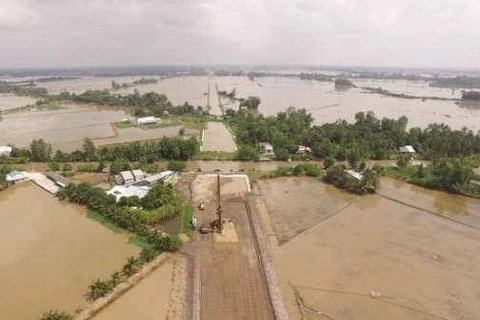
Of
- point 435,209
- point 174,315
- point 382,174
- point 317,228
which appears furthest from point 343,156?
point 174,315

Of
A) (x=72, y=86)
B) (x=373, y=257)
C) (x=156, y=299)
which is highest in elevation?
(x=72, y=86)

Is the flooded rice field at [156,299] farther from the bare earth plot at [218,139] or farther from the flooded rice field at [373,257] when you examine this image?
the bare earth plot at [218,139]

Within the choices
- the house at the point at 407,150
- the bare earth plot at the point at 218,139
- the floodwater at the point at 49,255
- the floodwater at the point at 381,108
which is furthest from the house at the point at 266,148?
the floodwater at the point at 381,108

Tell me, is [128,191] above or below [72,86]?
below

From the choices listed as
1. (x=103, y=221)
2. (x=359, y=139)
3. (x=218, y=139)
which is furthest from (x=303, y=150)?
(x=103, y=221)

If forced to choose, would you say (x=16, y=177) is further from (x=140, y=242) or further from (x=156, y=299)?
(x=156, y=299)

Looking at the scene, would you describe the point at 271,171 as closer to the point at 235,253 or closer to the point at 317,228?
the point at 317,228

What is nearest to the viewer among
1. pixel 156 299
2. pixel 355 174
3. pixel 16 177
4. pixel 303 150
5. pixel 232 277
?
pixel 156 299
